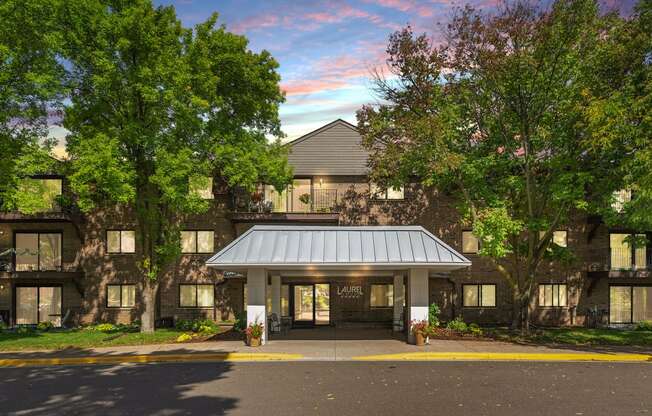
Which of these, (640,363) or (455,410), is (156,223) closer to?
(455,410)

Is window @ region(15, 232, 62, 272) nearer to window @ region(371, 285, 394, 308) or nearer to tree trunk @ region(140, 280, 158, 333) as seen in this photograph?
tree trunk @ region(140, 280, 158, 333)

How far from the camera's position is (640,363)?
17.5 metres

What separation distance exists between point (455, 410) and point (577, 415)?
2491 millimetres

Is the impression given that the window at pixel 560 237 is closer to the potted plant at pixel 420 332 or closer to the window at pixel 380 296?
the window at pixel 380 296

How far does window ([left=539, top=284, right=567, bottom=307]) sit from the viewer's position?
29938 millimetres

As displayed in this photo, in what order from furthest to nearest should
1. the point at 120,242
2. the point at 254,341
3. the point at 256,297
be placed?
the point at 120,242
the point at 256,297
the point at 254,341

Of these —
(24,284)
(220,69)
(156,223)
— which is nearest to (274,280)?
(156,223)

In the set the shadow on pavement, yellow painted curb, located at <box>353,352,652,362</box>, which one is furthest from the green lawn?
yellow painted curb, located at <box>353,352,652,362</box>

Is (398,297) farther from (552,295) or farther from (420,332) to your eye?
(552,295)

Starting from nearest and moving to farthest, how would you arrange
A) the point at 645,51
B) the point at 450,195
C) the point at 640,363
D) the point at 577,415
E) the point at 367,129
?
the point at 577,415, the point at 640,363, the point at 645,51, the point at 367,129, the point at 450,195

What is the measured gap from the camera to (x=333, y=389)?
13.6m

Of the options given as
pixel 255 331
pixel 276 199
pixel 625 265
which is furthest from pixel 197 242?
pixel 625 265

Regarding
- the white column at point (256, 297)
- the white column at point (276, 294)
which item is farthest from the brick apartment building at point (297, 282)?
the white column at point (256, 297)

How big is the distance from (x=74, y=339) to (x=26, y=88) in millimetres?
10877
